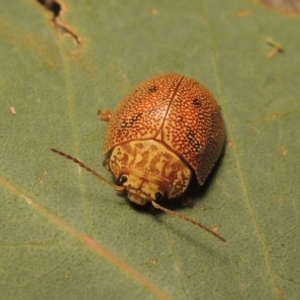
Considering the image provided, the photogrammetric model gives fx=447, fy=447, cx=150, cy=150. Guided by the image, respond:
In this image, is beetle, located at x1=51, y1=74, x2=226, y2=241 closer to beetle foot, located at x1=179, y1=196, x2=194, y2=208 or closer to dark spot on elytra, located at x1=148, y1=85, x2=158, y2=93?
dark spot on elytra, located at x1=148, y1=85, x2=158, y2=93

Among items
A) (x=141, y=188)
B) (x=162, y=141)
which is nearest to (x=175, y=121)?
(x=162, y=141)

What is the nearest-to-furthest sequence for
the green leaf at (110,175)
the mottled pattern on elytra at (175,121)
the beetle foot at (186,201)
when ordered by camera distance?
the green leaf at (110,175) < the mottled pattern on elytra at (175,121) < the beetle foot at (186,201)

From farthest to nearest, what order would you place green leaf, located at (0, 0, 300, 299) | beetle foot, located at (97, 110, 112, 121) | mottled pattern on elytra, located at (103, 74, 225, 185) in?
1. beetle foot, located at (97, 110, 112, 121)
2. mottled pattern on elytra, located at (103, 74, 225, 185)
3. green leaf, located at (0, 0, 300, 299)

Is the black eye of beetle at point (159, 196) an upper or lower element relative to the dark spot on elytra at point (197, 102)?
lower

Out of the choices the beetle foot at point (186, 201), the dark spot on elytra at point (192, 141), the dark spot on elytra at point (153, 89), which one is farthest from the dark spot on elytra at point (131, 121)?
the beetle foot at point (186, 201)

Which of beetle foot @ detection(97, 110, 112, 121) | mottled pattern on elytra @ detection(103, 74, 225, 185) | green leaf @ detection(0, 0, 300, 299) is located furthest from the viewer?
beetle foot @ detection(97, 110, 112, 121)

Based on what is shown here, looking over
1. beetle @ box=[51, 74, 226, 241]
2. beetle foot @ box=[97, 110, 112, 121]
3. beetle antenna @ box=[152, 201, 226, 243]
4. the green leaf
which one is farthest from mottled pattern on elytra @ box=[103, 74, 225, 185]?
beetle antenna @ box=[152, 201, 226, 243]

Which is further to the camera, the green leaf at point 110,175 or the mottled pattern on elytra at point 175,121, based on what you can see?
the mottled pattern on elytra at point 175,121

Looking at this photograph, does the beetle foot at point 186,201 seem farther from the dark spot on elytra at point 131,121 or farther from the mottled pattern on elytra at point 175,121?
the dark spot on elytra at point 131,121

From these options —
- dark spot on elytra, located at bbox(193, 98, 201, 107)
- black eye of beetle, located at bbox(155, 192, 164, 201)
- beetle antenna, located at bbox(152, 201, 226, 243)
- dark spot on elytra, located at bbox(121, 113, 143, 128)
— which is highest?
dark spot on elytra, located at bbox(193, 98, 201, 107)
